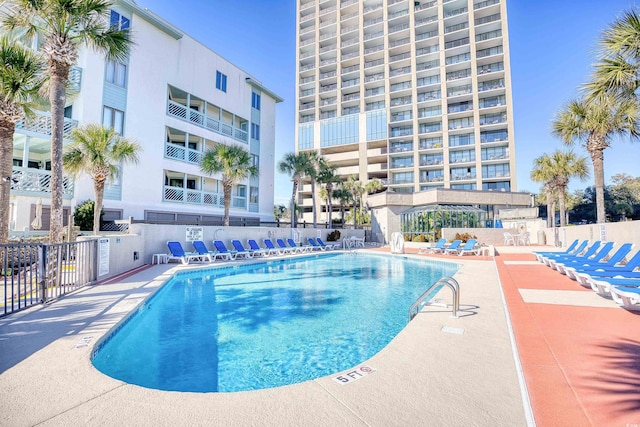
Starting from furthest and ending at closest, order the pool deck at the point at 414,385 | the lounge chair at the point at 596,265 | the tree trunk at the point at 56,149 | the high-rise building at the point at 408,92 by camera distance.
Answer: the high-rise building at the point at 408,92
the lounge chair at the point at 596,265
the tree trunk at the point at 56,149
the pool deck at the point at 414,385

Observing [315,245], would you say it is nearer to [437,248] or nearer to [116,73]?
[437,248]

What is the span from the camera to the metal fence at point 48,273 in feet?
18.2

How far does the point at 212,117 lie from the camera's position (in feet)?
76.1

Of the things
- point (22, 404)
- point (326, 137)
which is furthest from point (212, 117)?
point (326, 137)

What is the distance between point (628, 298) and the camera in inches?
215

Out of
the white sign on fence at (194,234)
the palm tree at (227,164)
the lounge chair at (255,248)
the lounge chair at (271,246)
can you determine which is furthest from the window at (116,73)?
the lounge chair at (271,246)

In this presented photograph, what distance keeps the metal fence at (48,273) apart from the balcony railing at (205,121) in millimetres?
14077

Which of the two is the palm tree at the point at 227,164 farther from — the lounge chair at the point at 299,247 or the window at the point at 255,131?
the window at the point at 255,131

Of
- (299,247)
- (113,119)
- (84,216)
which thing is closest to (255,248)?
(299,247)

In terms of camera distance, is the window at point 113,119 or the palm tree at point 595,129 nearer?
the palm tree at point 595,129

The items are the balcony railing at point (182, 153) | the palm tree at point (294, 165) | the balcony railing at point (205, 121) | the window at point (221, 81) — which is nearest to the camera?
the balcony railing at point (182, 153)

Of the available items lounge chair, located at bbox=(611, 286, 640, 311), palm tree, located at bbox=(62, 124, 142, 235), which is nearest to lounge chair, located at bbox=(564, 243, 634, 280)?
lounge chair, located at bbox=(611, 286, 640, 311)

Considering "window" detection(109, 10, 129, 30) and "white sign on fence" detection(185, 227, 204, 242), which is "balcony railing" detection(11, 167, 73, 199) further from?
"window" detection(109, 10, 129, 30)

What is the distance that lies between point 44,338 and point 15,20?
8.83 m
